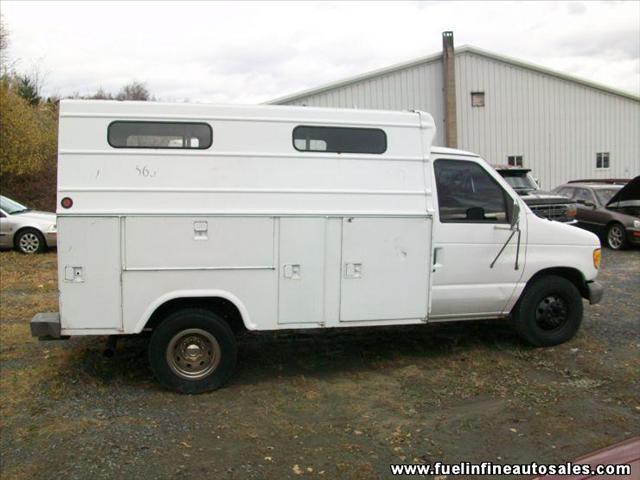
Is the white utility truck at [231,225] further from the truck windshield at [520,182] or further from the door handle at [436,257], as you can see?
the truck windshield at [520,182]

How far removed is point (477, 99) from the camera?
27969mm

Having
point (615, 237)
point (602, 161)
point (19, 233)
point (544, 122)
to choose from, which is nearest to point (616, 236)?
point (615, 237)

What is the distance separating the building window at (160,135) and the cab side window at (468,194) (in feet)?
7.40

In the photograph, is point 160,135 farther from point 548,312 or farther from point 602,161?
point 602,161

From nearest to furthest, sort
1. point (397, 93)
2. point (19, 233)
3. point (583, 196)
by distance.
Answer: point (19, 233), point (583, 196), point (397, 93)

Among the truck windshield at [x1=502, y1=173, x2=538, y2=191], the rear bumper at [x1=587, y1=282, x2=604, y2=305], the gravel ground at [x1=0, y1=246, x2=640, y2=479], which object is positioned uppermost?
the truck windshield at [x1=502, y1=173, x2=538, y2=191]

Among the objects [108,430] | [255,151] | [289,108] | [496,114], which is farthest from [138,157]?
[496,114]

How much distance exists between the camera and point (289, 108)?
5086 millimetres

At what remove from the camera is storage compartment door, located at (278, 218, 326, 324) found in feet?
16.5

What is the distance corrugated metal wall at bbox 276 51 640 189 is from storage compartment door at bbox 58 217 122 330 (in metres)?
23.3

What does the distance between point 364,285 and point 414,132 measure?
4.73ft

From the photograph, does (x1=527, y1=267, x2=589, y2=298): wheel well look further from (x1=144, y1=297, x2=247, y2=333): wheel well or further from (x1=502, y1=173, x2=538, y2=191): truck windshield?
(x1=502, y1=173, x2=538, y2=191): truck windshield

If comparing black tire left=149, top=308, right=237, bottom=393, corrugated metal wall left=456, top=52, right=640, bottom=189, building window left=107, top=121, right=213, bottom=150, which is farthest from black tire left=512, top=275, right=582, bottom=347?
corrugated metal wall left=456, top=52, right=640, bottom=189

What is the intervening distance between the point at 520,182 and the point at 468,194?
27.3 feet
